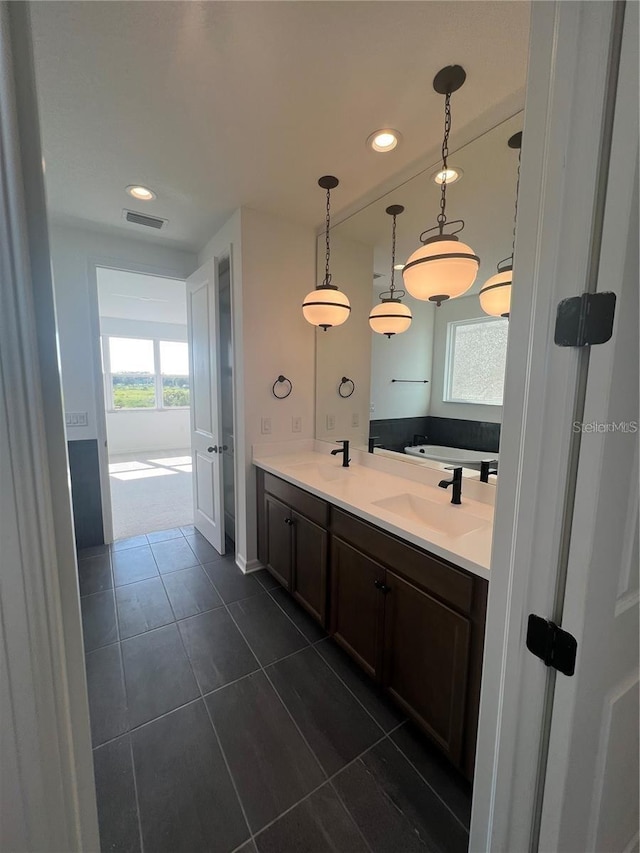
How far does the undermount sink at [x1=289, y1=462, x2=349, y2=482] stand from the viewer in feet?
7.52

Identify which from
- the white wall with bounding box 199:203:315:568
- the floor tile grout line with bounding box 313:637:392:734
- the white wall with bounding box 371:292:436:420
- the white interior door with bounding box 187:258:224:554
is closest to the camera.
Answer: the floor tile grout line with bounding box 313:637:392:734

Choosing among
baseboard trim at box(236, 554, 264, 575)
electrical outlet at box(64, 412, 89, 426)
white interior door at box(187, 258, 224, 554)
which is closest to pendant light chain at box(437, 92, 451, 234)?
white interior door at box(187, 258, 224, 554)

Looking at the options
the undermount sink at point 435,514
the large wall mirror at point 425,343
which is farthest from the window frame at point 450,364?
the undermount sink at point 435,514

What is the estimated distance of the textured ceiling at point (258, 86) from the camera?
1.17m

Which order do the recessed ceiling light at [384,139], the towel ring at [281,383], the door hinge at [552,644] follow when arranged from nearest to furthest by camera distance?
the door hinge at [552,644]
the recessed ceiling light at [384,139]
the towel ring at [281,383]

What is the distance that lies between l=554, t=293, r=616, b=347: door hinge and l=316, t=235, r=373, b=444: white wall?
6.22 ft

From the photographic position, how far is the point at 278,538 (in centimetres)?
241

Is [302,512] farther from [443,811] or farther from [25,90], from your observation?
[25,90]

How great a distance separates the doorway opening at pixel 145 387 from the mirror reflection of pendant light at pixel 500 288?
414 centimetres

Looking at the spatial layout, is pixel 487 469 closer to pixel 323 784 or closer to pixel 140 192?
pixel 323 784

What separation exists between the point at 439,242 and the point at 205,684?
2317 mm

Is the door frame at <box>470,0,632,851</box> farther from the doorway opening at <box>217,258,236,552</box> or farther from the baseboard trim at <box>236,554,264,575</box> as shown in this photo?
the doorway opening at <box>217,258,236,552</box>

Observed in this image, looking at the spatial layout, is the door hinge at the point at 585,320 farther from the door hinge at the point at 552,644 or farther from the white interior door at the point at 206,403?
the white interior door at the point at 206,403

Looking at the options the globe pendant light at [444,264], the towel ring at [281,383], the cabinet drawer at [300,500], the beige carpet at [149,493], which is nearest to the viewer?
the globe pendant light at [444,264]
